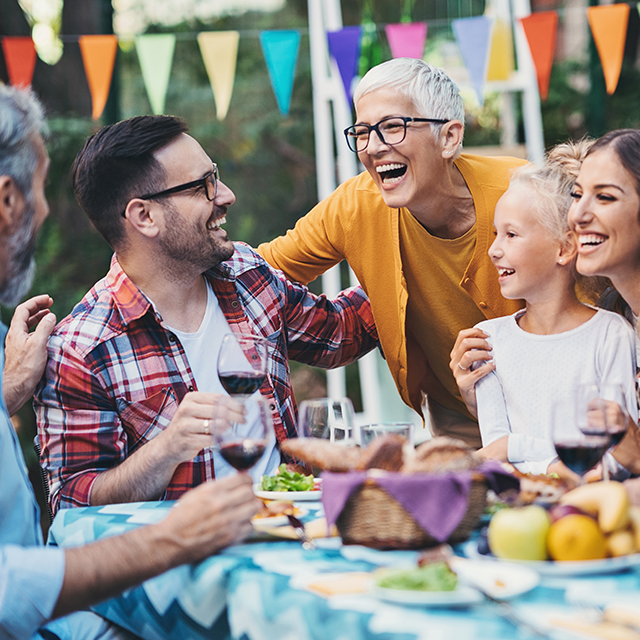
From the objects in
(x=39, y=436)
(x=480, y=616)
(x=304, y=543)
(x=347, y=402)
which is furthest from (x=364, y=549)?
(x=39, y=436)

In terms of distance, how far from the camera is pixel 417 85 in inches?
91.1

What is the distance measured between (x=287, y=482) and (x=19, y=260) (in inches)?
25.8

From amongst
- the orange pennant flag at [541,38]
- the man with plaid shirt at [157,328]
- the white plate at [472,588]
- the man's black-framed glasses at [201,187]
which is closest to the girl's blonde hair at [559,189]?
the man with plaid shirt at [157,328]

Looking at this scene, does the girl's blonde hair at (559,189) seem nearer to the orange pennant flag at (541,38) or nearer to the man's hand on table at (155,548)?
the man's hand on table at (155,548)

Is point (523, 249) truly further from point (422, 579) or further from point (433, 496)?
point (422, 579)

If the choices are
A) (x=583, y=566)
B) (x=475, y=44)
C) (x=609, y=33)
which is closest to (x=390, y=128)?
(x=583, y=566)

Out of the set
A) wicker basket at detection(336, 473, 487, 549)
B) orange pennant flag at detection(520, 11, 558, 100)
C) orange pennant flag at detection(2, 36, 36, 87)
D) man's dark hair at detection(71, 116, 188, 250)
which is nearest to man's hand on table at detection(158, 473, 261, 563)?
wicker basket at detection(336, 473, 487, 549)

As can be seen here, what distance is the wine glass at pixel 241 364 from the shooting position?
1.57m

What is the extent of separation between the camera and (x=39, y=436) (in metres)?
1.91

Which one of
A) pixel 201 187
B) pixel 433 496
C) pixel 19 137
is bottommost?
pixel 433 496

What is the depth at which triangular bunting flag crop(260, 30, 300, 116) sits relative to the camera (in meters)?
3.91

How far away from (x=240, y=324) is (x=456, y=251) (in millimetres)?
716

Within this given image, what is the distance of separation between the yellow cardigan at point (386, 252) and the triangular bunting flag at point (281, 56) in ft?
4.68

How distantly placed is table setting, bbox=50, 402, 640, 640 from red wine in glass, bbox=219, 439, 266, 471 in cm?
10
